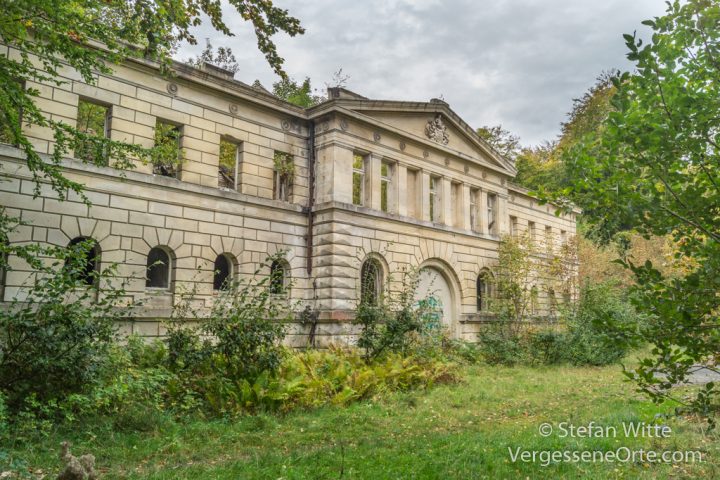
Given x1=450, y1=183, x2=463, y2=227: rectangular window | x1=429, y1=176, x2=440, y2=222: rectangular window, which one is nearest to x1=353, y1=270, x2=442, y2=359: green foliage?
x1=429, y1=176, x2=440, y2=222: rectangular window

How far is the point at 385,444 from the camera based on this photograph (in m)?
7.98

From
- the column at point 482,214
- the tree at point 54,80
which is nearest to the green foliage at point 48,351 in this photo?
the tree at point 54,80

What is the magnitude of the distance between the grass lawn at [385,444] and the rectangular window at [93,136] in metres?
5.00

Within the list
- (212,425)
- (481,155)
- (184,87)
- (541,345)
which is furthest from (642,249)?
(212,425)

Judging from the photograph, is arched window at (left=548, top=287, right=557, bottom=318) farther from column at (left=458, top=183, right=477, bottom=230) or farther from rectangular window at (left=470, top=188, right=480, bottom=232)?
column at (left=458, top=183, right=477, bottom=230)

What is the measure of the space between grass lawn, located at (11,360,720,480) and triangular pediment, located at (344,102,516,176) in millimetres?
12073

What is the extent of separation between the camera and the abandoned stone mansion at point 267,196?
14.0m

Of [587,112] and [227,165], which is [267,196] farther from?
[587,112]

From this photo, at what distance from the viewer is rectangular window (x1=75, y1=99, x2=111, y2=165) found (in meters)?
9.99

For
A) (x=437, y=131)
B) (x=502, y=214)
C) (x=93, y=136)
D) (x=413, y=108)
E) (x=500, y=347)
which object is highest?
(x=413, y=108)

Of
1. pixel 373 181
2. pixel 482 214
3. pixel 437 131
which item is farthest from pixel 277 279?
pixel 482 214

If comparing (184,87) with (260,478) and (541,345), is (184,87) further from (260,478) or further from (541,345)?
(541,345)

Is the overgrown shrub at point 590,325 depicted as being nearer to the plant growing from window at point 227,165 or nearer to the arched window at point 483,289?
the arched window at point 483,289

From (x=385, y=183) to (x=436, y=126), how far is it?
3.35m
